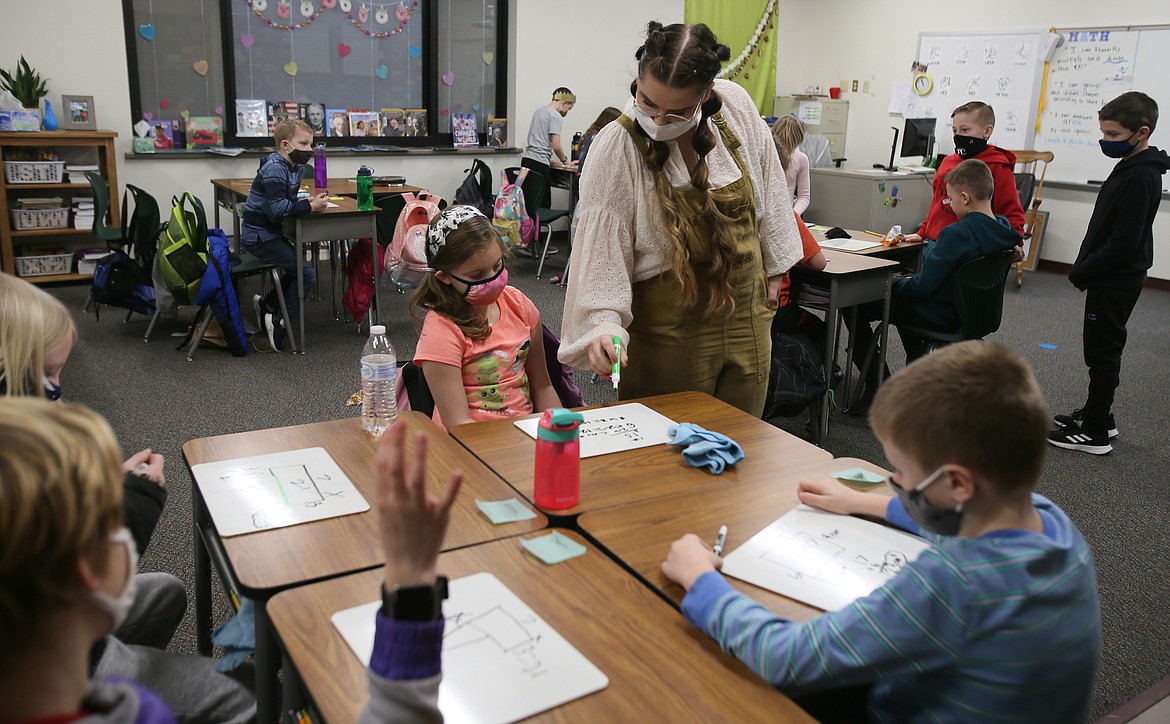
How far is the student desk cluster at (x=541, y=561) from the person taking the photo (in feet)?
3.45

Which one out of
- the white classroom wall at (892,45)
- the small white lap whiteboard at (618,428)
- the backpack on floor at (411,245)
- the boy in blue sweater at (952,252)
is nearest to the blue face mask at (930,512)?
the small white lap whiteboard at (618,428)

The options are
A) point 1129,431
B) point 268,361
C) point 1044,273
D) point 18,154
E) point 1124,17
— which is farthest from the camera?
point 1044,273

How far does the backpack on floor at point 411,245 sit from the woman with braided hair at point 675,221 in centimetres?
230

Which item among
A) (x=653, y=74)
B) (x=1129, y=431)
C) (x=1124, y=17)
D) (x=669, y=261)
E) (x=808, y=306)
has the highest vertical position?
(x=1124, y=17)

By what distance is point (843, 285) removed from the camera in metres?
3.57

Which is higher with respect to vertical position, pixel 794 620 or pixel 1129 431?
pixel 794 620

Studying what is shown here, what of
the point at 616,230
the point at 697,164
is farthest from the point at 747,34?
the point at 616,230

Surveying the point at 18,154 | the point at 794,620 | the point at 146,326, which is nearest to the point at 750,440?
the point at 794,620

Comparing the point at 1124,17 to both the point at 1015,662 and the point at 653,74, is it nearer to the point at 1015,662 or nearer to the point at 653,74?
the point at 653,74

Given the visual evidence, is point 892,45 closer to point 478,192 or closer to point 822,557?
point 478,192

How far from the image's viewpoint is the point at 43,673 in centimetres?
67

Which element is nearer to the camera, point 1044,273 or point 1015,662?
point 1015,662

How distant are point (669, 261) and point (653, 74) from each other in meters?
0.40

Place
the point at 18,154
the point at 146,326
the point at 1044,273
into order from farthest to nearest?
the point at 1044,273, the point at 18,154, the point at 146,326
